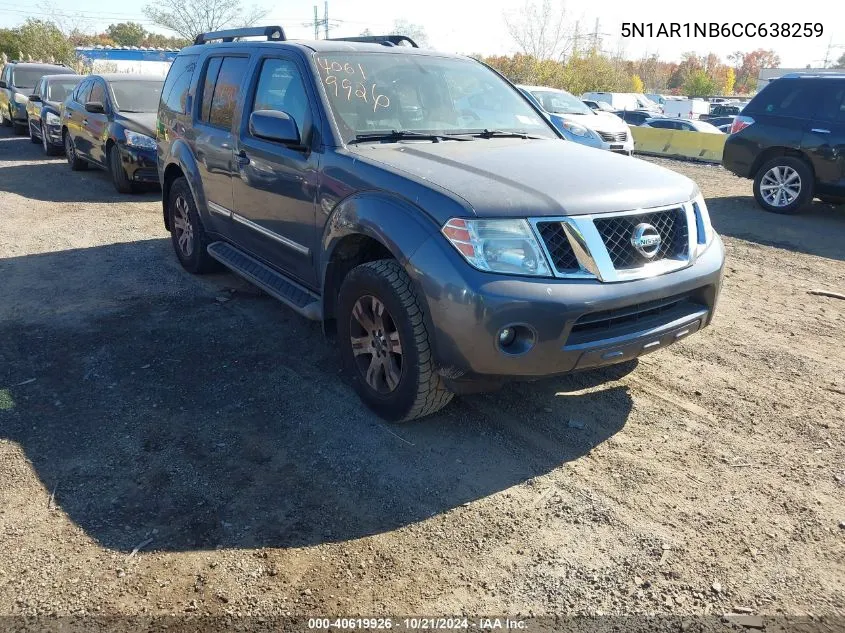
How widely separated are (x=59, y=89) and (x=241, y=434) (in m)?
14.1

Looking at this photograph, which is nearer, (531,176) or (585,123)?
(531,176)

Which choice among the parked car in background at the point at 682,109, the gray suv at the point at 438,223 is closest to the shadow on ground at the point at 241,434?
the gray suv at the point at 438,223

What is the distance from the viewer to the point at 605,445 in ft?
11.7

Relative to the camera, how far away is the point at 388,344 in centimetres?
356

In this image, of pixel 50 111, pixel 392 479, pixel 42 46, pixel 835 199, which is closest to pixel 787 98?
pixel 835 199

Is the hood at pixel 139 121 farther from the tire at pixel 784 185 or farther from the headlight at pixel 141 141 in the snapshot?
the tire at pixel 784 185

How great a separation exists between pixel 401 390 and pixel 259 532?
3.24 feet

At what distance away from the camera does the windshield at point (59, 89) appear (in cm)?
1435

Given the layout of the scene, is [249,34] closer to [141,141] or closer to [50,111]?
[141,141]

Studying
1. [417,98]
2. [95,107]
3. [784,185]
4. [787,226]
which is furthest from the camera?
[95,107]

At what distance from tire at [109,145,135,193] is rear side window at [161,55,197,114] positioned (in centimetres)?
409

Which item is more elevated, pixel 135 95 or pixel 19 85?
pixel 19 85

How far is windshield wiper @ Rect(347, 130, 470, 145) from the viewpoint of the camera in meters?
3.96

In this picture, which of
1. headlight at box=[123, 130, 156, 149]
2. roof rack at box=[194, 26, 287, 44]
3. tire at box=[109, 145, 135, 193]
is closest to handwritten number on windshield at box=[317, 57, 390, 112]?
roof rack at box=[194, 26, 287, 44]
